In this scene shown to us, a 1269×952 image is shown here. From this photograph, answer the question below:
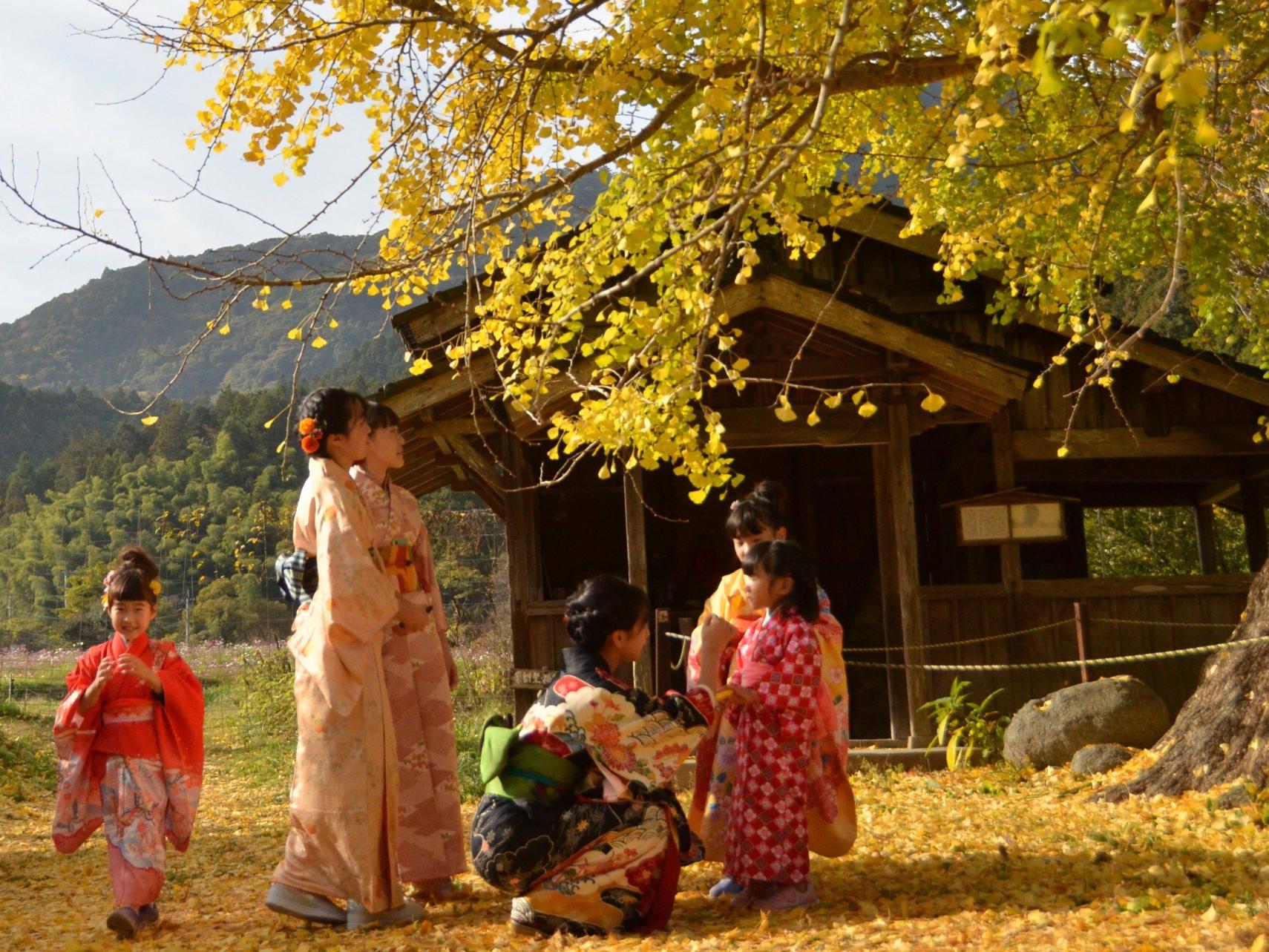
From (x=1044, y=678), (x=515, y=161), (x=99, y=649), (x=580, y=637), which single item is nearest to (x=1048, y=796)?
(x=1044, y=678)

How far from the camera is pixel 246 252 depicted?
4801 millimetres

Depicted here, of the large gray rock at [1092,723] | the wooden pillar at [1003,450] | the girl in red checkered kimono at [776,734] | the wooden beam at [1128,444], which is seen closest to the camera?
the girl in red checkered kimono at [776,734]

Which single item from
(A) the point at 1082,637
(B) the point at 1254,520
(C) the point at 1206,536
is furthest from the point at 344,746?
(C) the point at 1206,536

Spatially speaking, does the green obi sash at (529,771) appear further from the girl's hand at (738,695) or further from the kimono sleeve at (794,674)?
the kimono sleeve at (794,674)

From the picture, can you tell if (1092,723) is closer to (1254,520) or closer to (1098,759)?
(1098,759)

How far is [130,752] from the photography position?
4750 mm

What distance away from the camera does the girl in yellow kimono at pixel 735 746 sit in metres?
4.55

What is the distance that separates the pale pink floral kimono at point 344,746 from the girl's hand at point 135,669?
2.70 ft

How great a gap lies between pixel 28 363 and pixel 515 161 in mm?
110519

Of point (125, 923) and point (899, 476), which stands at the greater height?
point (899, 476)

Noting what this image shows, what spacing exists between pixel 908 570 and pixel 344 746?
201 inches

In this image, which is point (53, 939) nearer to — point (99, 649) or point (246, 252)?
point (99, 649)

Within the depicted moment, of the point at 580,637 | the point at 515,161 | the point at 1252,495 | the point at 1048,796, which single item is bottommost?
the point at 1048,796

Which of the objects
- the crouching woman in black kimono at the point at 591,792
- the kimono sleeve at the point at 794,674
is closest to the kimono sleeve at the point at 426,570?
the crouching woman in black kimono at the point at 591,792
